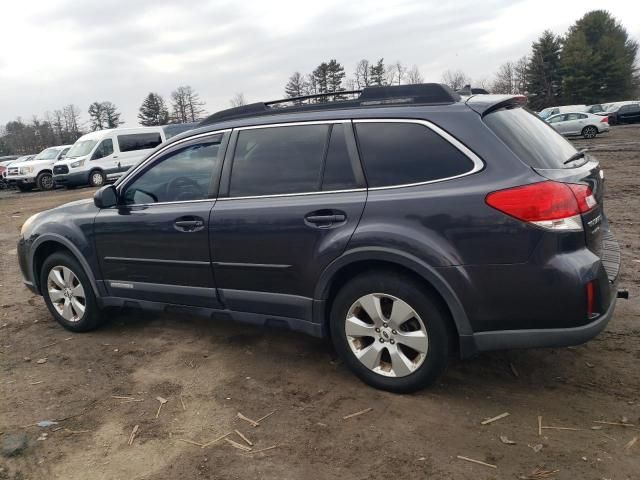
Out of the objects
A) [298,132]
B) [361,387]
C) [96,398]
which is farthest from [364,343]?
[96,398]

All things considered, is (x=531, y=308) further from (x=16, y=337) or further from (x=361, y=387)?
(x=16, y=337)

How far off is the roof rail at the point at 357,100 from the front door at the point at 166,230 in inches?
11.1

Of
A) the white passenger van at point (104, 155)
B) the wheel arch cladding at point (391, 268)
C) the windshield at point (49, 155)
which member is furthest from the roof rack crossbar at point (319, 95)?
the windshield at point (49, 155)

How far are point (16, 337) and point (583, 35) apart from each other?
Answer: 226 ft

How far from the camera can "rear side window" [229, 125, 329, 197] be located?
3.59m

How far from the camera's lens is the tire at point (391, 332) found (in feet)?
10.4

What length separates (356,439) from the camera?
2.97 metres

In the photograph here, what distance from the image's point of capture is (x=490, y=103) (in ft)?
10.8

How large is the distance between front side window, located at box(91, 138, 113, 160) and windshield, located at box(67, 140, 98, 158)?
26 cm

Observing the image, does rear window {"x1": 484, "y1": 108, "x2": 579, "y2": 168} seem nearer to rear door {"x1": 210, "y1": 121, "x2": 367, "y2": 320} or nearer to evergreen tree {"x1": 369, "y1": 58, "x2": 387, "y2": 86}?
rear door {"x1": 210, "y1": 121, "x2": 367, "y2": 320}

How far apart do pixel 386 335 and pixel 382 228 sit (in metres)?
0.66

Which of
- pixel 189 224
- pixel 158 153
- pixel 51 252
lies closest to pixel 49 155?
pixel 51 252

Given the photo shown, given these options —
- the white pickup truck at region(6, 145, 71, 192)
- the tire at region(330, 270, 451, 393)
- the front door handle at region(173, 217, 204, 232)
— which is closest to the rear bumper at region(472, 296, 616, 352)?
the tire at region(330, 270, 451, 393)

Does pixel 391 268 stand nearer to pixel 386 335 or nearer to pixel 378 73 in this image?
pixel 386 335
